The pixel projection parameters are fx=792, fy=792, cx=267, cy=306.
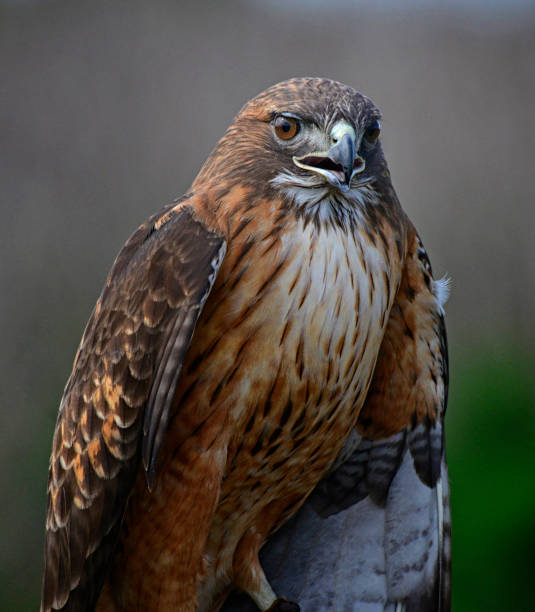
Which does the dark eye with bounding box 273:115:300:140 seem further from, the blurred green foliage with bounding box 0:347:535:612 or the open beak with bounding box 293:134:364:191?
the blurred green foliage with bounding box 0:347:535:612

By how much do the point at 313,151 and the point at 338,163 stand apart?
0.10 metres

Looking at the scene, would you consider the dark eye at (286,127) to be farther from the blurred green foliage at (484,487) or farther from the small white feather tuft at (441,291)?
the blurred green foliage at (484,487)

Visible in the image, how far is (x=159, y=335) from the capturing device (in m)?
2.16

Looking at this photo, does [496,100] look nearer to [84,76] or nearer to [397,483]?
[84,76]

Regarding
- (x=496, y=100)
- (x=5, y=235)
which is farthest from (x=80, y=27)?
(x=496, y=100)

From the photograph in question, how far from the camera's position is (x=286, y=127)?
230 cm

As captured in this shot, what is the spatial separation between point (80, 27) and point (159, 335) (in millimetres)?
4596

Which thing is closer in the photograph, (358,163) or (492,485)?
(358,163)

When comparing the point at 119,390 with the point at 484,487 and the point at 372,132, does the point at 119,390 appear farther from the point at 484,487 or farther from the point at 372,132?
the point at 484,487

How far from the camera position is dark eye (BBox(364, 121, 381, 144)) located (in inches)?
91.4

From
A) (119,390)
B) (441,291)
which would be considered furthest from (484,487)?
(119,390)

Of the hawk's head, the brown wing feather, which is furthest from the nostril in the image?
the brown wing feather

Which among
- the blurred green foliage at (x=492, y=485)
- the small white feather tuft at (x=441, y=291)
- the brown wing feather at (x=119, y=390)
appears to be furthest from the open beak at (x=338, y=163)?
the blurred green foliage at (x=492, y=485)

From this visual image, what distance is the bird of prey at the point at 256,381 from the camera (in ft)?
7.17
